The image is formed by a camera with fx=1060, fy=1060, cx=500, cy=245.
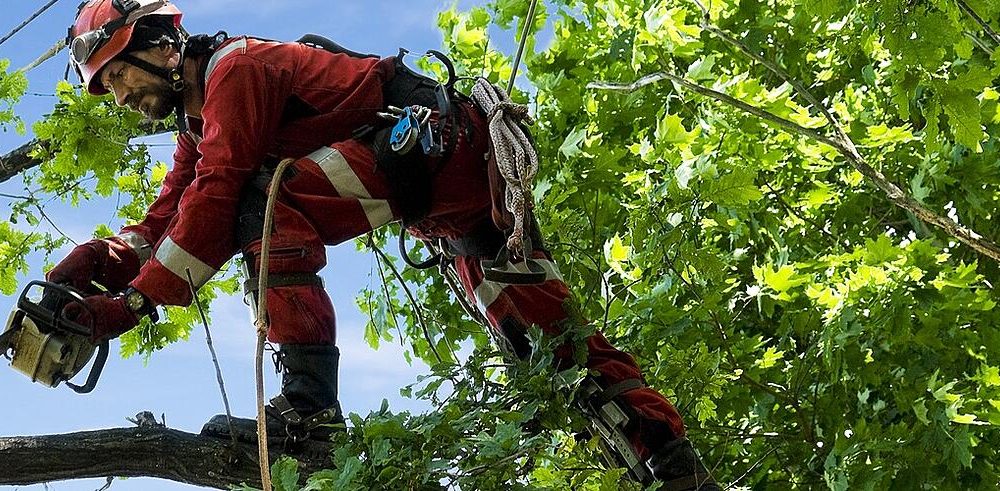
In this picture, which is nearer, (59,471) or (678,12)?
(59,471)

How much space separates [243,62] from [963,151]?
351 centimetres

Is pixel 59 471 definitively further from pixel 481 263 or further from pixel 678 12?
pixel 678 12

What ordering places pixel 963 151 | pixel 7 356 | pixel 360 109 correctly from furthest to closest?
pixel 963 151, pixel 360 109, pixel 7 356

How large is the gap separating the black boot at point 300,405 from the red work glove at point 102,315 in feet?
1.17

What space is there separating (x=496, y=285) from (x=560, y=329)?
0.27 m

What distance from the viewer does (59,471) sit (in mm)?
2428

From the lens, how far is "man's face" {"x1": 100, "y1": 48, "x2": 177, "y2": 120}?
117 inches

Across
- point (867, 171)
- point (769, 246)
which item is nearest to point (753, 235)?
point (769, 246)

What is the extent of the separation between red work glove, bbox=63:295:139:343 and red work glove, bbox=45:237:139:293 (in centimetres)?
24

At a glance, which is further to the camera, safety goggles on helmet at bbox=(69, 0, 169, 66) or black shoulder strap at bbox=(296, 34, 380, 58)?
black shoulder strap at bbox=(296, 34, 380, 58)

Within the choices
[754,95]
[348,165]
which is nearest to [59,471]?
[348,165]

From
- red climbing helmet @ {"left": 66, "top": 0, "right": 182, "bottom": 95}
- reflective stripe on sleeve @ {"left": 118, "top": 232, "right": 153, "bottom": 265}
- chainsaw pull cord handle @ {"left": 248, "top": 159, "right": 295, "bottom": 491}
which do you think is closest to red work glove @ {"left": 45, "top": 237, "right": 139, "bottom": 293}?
reflective stripe on sleeve @ {"left": 118, "top": 232, "right": 153, "bottom": 265}

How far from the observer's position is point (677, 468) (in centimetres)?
292

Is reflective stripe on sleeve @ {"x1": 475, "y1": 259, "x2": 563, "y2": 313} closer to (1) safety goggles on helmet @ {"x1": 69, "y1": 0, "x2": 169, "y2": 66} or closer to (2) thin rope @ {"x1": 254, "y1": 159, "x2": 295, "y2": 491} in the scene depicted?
(2) thin rope @ {"x1": 254, "y1": 159, "x2": 295, "y2": 491}
